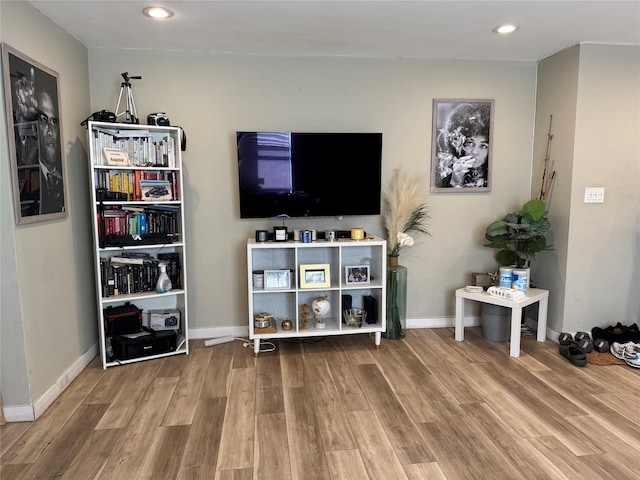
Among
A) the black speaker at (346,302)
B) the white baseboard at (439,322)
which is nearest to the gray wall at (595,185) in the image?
the white baseboard at (439,322)

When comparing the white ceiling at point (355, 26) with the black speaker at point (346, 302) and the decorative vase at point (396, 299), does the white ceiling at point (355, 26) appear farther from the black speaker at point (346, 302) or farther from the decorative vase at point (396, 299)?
the black speaker at point (346, 302)

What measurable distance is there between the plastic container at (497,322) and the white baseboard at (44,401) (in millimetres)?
3133

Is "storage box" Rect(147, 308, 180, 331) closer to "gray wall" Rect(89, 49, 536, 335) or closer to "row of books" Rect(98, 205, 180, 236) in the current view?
"gray wall" Rect(89, 49, 536, 335)

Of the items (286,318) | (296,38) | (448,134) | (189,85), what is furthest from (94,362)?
(448,134)

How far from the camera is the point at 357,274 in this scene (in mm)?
3486

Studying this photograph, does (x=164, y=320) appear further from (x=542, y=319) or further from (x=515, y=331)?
(x=542, y=319)

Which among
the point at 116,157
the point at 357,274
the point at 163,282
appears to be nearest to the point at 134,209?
the point at 116,157

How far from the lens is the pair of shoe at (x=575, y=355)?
10.2 feet

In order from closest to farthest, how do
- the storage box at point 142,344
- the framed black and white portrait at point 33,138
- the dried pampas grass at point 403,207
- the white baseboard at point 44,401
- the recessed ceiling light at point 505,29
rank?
the framed black and white portrait at point 33,138 < the white baseboard at point 44,401 < the recessed ceiling light at point 505,29 < the storage box at point 142,344 < the dried pampas grass at point 403,207

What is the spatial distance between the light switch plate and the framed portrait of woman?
75 centimetres

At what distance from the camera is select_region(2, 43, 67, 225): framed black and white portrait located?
7.44ft

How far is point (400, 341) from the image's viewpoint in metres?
3.63

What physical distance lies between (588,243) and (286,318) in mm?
2521

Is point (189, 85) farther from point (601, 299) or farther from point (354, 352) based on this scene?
point (601, 299)
